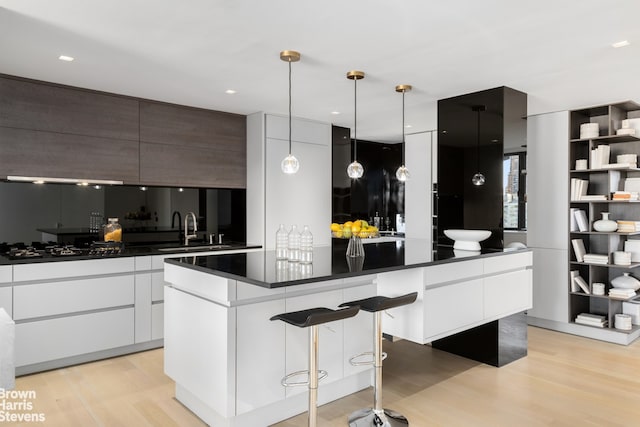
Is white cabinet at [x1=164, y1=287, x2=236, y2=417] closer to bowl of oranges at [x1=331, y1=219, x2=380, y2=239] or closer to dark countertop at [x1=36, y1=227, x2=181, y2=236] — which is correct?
bowl of oranges at [x1=331, y1=219, x2=380, y2=239]

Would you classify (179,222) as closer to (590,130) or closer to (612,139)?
(590,130)

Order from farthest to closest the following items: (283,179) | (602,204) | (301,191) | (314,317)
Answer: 1. (301,191)
2. (283,179)
3. (602,204)
4. (314,317)

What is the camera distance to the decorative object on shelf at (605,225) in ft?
15.4

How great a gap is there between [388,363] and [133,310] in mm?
2473

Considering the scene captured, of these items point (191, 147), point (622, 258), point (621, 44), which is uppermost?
point (621, 44)

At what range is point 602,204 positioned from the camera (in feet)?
16.6

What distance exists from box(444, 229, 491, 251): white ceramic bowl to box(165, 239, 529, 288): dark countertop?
0.33ft

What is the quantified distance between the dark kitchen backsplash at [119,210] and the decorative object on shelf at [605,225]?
415 centimetres

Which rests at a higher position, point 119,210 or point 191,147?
point 191,147

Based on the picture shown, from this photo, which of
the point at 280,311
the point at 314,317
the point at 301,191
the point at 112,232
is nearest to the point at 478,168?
the point at 301,191

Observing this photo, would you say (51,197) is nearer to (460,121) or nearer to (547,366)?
(460,121)

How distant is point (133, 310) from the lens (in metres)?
4.13

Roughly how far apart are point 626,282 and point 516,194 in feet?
4.83

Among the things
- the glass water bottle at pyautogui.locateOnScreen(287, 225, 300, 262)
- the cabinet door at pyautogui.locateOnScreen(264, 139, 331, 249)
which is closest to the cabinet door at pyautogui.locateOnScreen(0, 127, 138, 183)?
the cabinet door at pyautogui.locateOnScreen(264, 139, 331, 249)
